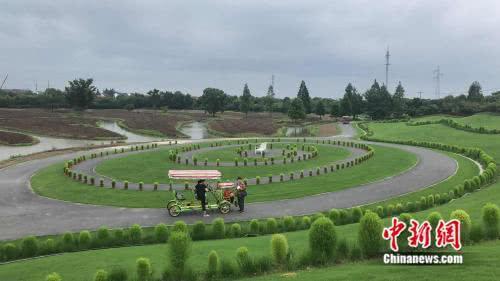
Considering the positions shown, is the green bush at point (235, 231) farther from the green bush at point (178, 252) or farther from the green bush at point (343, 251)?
the green bush at point (343, 251)

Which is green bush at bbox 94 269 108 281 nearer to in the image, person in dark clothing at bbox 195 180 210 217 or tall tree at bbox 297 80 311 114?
person in dark clothing at bbox 195 180 210 217

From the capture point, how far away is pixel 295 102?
117188 mm

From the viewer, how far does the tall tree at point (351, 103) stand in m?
135

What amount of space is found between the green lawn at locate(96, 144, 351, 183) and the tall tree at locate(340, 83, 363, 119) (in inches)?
3443

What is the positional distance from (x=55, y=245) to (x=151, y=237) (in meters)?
3.98

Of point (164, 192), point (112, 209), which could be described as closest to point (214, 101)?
point (164, 192)

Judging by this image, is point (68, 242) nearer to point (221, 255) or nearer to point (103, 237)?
point (103, 237)

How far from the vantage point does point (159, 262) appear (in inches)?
562

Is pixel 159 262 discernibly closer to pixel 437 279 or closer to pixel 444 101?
pixel 437 279

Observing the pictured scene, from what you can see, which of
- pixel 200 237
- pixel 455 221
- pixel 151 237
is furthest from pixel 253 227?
pixel 455 221

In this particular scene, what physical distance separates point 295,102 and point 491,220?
105 m

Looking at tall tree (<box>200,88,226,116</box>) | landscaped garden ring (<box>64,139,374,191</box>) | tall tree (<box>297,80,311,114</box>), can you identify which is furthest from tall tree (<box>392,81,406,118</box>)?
landscaped garden ring (<box>64,139,374,191</box>)

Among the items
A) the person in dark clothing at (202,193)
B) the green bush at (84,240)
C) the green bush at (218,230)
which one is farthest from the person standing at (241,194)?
the green bush at (84,240)

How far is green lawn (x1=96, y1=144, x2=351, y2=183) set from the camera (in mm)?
36812
